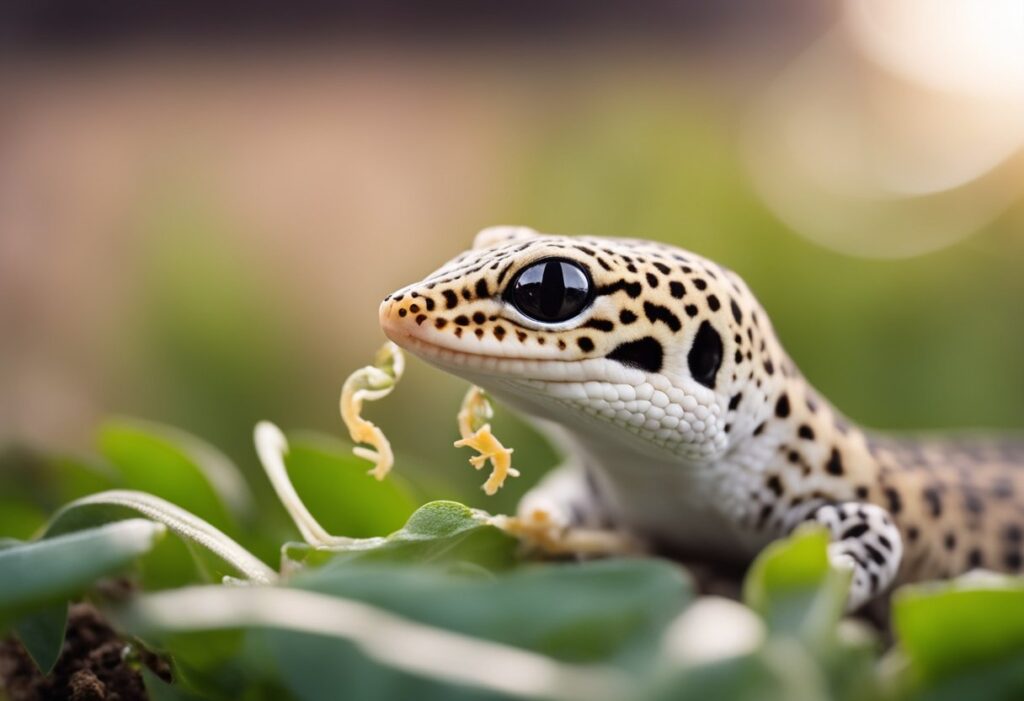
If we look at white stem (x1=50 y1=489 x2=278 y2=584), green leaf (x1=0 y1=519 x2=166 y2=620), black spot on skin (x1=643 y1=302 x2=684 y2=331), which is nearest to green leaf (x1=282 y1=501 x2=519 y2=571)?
white stem (x1=50 y1=489 x2=278 y2=584)

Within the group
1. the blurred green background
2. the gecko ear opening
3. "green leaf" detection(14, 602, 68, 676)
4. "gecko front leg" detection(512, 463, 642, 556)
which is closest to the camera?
"green leaf" detection(14, 602, 68, 676)

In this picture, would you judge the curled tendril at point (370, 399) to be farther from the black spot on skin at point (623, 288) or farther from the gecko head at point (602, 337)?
the black spot on skin at point (623, 288)

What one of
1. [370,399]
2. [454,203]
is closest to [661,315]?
[370,399]

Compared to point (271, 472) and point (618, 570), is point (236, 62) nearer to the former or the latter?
point (271, 472)

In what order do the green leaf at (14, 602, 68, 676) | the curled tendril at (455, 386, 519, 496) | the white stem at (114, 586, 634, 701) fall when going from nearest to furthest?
the white stem at (114, 586, 634, 701), the green leaf at (14, 602, 68, 676), the curled tendril at (455, 386, 519, 496)

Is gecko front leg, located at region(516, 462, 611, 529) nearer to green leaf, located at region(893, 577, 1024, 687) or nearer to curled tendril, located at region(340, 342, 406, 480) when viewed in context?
curled tendril, located at region(340, 342, 406, 480)

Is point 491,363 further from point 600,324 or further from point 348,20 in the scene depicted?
point 348,20
